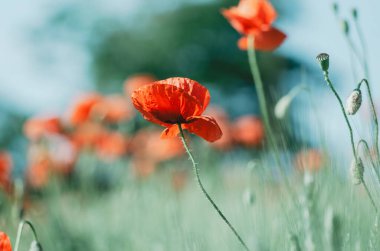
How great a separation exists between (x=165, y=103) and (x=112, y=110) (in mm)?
2305

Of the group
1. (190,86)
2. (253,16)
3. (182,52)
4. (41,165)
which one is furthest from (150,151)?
(182,52)

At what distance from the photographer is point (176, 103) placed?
1.08m

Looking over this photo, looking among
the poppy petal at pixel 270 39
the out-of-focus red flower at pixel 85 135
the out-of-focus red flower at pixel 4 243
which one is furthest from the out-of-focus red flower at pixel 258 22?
the out-of-focus red flower at pixel 85 135

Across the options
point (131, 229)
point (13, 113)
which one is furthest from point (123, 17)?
point (131, 229)

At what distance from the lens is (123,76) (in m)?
17.5

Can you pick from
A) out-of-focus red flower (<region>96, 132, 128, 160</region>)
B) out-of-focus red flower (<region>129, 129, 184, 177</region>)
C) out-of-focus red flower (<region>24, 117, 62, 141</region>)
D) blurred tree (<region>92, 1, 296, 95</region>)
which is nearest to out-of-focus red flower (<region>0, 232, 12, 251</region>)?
out-of-focus red flower (<region>24, 117, 62, 141</region>)

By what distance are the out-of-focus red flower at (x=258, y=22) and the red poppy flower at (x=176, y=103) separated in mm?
501

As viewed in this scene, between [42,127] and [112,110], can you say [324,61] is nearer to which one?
[42,127]

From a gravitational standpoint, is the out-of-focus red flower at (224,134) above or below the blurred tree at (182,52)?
above

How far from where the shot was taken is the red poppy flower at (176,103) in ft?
3.51

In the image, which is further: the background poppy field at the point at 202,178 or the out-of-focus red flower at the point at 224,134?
the out-of-focus red flower at the point at 224,134

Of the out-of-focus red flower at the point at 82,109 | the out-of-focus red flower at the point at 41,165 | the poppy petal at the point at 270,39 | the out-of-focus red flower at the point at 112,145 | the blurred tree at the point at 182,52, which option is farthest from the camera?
the blurred tree at the point at 182,52

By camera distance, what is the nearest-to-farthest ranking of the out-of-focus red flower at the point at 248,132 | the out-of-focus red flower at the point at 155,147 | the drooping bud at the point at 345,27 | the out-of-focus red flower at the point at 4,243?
the out-of-focus red flower at the point at 4,243, the drooping bud at the point at 345,27, the out-of-focus red flower at the point at 155,147, the out-of-focus red flower at the point at 248,132

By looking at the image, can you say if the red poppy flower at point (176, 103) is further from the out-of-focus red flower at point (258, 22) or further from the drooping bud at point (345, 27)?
the out-of-focus red flower at point (258, 22)
